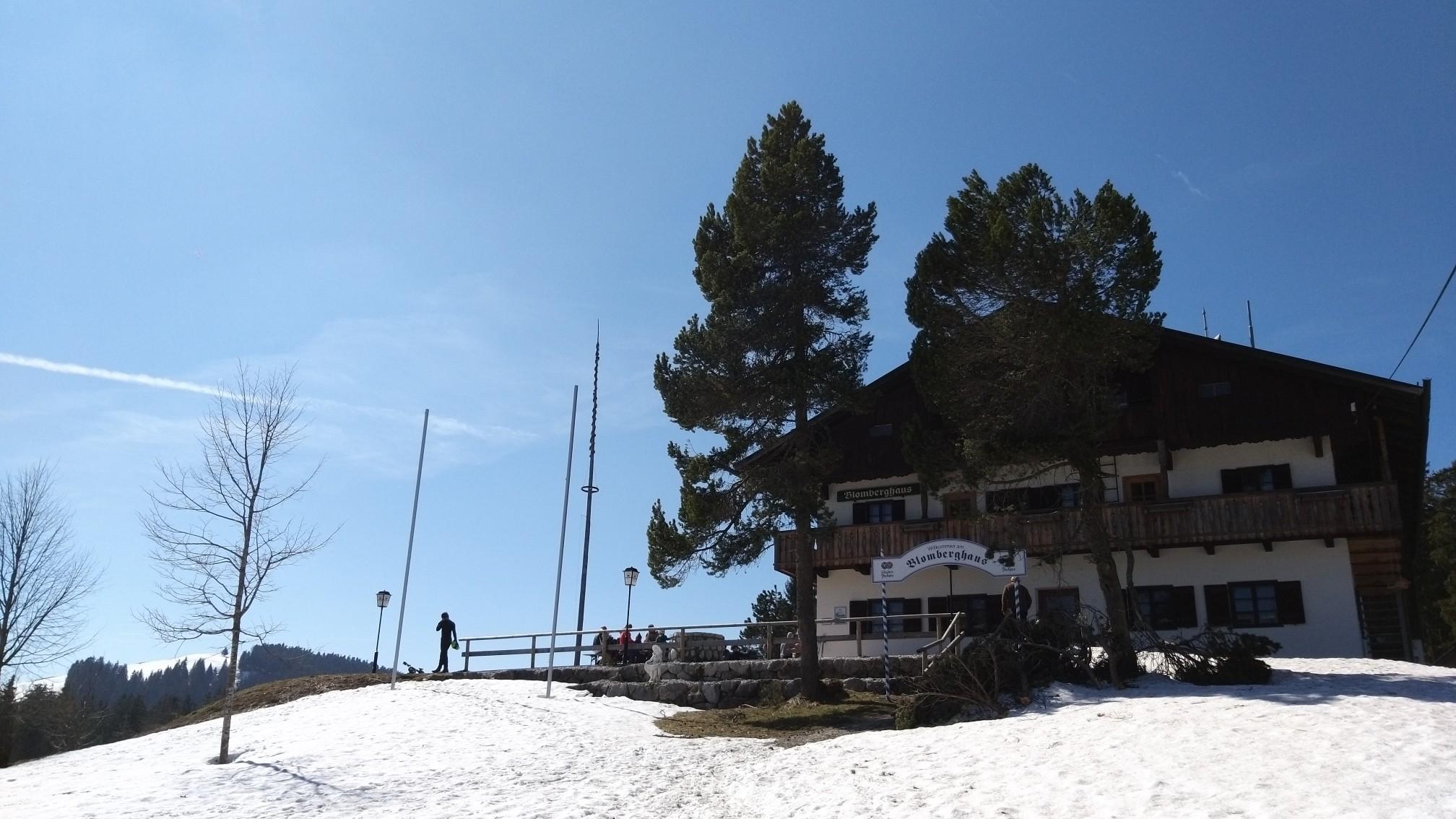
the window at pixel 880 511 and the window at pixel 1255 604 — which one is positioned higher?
the window at pixel 880 511

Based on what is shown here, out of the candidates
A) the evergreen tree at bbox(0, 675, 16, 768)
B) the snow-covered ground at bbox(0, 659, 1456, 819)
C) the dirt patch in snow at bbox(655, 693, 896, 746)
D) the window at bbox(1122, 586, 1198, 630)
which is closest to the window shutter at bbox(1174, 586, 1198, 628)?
the window at bbox(1122, 586, 1198, 630)

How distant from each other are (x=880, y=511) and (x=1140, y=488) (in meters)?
7.81

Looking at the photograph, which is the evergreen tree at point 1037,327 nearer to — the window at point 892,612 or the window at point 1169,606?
the window at point 1169,606

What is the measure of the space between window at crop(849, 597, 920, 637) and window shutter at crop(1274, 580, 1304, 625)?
9.79m

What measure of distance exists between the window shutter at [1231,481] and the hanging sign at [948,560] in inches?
350

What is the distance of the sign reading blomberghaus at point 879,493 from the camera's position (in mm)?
33000

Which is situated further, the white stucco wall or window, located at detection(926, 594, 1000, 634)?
window, located at detection(926, 594, 1000, 634)

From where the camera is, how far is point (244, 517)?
17.5 metres

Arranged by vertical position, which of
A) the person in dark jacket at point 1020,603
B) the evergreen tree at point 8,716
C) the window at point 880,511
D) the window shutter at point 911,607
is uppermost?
the window at point 880,511

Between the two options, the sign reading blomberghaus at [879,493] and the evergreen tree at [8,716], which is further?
the sign reading blomberghaus at [879,493]

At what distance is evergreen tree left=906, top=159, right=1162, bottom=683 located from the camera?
2098 centimetres

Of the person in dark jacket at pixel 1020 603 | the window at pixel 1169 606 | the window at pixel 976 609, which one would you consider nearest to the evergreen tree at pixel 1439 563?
the window at pixel 1169 606

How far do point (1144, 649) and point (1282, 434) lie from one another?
11.0m

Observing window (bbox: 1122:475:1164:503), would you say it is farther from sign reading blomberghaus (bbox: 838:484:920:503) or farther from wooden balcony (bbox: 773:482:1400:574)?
sign reading blomberghaus (bbox: 838:484:920:503)
